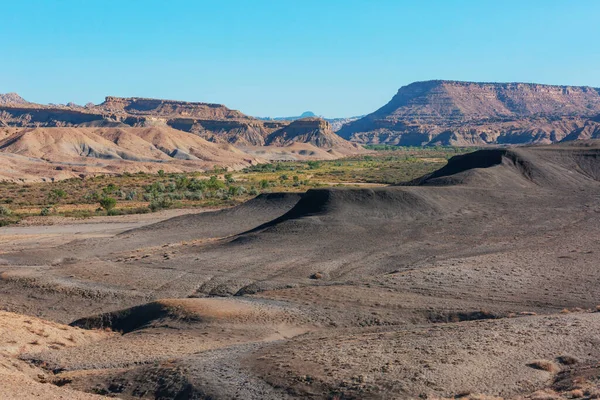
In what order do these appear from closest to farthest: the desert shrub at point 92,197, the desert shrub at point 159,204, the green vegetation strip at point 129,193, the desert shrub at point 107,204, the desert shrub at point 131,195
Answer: the desert shrub at point 107,204 < the green vegetation strip at point 129,193 < the desert shrub at point 159,204 < the desert shrub at point 92,197 < the desert shrub at point 131,195

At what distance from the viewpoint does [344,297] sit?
86.8 ft

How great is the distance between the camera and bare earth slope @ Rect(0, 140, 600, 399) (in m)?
17.4

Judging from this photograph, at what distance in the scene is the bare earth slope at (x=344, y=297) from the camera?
57.1 ft

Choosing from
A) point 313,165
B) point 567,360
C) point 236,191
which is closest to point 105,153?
point 313,165

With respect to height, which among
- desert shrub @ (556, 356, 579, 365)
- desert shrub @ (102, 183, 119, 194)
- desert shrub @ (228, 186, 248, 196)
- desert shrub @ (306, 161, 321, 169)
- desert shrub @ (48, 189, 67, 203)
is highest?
desert shrub @ (306, 161, 321, 169)

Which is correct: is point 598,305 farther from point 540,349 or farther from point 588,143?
point 588,143

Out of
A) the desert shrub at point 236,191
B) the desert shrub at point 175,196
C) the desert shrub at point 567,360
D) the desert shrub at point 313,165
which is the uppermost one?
the desert shrub at point 313,165

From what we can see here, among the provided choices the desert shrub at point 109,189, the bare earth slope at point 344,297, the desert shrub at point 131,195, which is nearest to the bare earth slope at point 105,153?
the desert shrub at point 109,189

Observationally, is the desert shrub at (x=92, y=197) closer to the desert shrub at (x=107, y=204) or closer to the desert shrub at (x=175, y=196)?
the desert shrub at (x=175, y=196)

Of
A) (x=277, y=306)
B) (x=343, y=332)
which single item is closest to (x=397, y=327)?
(x=343, y=332)

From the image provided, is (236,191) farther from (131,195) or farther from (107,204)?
(107,204)

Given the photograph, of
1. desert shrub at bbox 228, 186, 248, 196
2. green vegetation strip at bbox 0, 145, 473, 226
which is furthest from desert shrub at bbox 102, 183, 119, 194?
desert shrub at bbox 228, 186, 248, 196

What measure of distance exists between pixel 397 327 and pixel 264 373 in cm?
657

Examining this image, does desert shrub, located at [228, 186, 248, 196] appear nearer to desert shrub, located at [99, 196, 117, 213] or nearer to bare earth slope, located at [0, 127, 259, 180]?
desert shrub, located at [99, 196, 117, 213]
